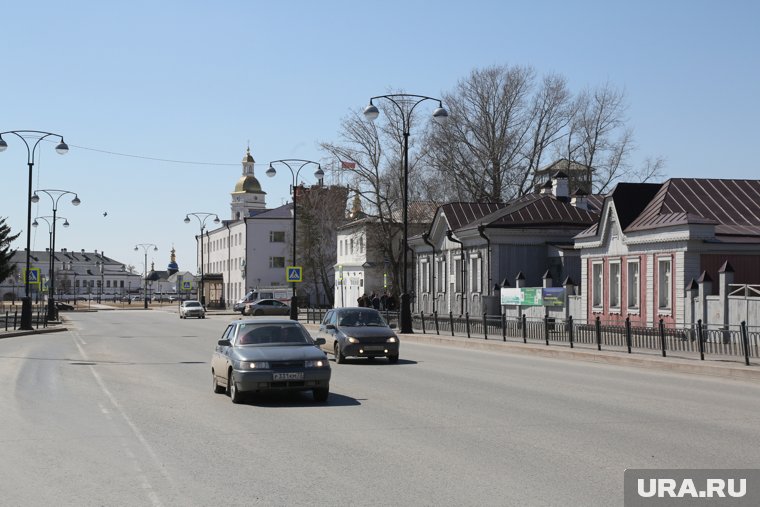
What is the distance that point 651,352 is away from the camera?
26.0 meters

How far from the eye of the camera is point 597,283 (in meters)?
42.1

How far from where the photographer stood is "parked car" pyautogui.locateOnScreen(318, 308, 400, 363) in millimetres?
25078

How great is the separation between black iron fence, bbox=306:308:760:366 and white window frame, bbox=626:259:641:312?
20.2 ft

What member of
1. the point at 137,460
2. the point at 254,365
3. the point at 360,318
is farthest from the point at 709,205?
the point at 137,460

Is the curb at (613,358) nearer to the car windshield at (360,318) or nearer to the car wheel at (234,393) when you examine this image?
the car windshield at (360,318)

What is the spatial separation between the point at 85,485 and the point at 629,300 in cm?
3259

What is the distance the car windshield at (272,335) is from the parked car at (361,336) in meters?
8.10

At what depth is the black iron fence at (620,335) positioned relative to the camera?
2341 centimetres

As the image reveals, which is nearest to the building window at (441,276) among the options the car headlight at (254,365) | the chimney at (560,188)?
the chimney at (560,188)

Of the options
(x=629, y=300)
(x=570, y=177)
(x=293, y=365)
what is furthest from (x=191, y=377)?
(x=570, y=177)

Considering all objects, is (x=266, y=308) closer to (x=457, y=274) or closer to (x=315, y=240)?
(x=315, y=240)

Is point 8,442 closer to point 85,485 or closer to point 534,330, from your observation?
point 85,485

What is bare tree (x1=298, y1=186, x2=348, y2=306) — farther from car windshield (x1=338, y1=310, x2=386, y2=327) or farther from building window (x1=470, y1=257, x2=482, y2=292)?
car windshield (x1=338, y1=310, x2=386, y2=327)

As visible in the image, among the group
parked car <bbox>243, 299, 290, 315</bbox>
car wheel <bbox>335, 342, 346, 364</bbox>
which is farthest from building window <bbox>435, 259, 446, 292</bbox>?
car wheel <bbox>335, 342, 346, 364</bbox>
